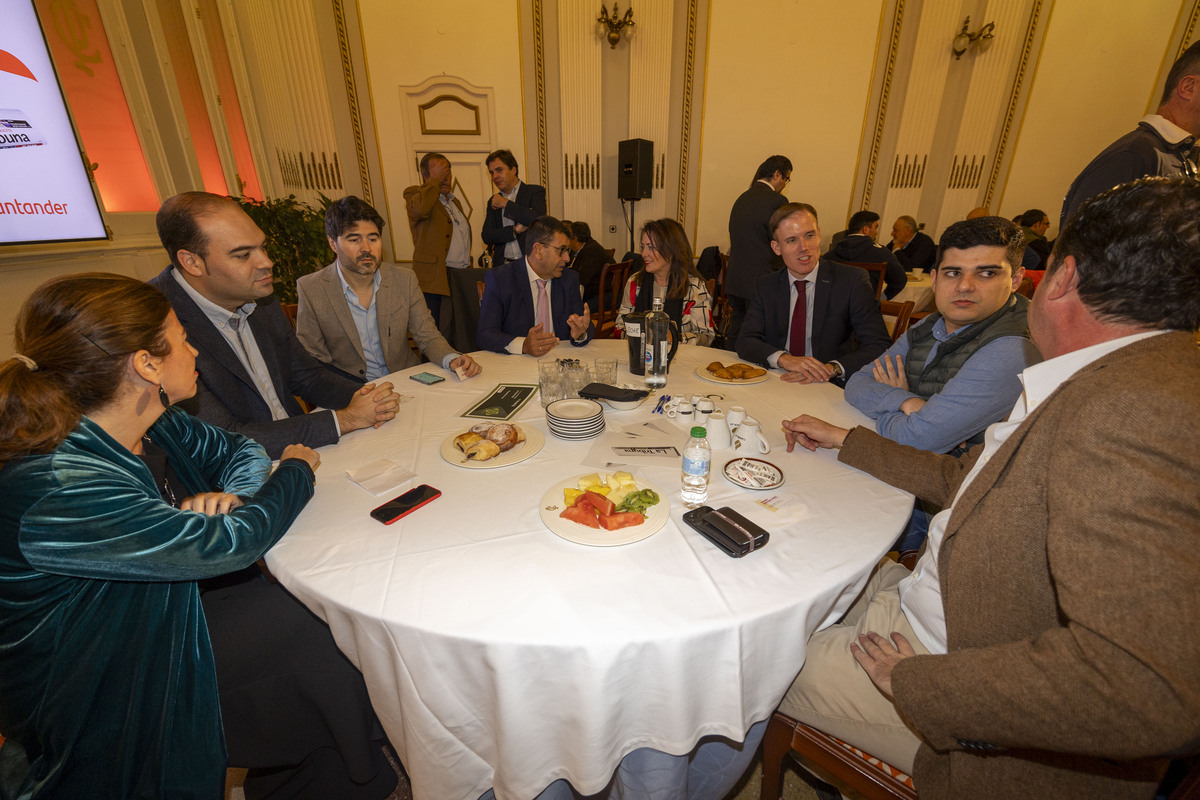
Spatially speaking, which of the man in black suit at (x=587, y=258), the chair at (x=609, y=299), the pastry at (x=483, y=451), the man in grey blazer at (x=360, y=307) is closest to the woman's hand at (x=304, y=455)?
the pastry at (x=483, y=451)

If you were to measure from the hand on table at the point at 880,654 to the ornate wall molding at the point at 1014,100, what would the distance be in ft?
29.7

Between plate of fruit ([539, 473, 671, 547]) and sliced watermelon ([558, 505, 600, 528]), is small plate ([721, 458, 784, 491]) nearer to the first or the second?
plate of fruit ([539, 473, 671, 547])

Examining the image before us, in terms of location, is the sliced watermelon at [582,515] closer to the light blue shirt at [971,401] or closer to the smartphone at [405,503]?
the smartphone at [405,503]

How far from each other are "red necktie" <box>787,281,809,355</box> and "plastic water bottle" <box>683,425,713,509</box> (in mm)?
1807

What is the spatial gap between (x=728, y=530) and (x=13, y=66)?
16.4 ft

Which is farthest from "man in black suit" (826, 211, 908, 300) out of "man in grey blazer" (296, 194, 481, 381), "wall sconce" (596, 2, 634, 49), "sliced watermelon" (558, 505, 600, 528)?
"sliced watermelon" (558, 505, 600, 528)

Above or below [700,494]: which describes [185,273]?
above

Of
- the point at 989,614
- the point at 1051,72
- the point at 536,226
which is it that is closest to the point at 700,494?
the point at 989,614

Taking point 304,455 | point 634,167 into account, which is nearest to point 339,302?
point 304,455

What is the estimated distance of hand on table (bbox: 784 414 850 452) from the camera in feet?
4.91

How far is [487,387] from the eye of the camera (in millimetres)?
2119

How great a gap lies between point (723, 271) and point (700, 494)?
588 cm

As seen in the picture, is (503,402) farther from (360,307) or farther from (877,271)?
(877,271)

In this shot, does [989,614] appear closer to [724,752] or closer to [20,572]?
[724,752]
